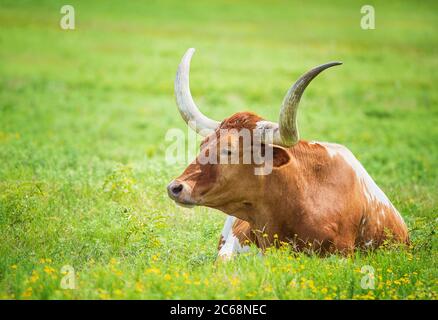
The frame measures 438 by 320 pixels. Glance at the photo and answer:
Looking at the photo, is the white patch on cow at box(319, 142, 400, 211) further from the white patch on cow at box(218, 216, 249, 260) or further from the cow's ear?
the white patch on cow at box(218, 216, 249, 260)

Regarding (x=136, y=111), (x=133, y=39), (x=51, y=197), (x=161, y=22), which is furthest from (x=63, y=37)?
(x=51, y=197)

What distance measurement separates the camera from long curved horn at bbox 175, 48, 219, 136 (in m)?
7.53

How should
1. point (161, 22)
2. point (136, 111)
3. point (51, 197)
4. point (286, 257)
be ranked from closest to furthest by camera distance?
point (286, 257), point (51, 197), point (136, 111), point (161, 22)

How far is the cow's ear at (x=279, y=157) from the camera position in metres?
7.08

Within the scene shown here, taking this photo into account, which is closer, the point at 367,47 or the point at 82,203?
the point at 82,203

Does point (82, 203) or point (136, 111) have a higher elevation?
point (136, 111)

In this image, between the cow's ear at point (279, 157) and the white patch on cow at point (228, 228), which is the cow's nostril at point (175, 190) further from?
the white patch on cow at point (228, 228)

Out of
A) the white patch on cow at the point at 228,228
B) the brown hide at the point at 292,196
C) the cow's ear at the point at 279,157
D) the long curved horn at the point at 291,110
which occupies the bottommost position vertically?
the white patch on cow at the point at 228,228

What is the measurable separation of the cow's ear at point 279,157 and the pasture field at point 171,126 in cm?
89

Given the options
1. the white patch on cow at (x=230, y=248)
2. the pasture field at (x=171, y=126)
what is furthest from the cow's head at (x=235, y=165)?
the pasture field at (x=171, y=126)

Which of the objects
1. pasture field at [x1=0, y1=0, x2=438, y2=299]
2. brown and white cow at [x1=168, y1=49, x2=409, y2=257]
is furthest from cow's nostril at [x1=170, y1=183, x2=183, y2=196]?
pasture field at [x1=0, y1=0, x2=438, y2=299]

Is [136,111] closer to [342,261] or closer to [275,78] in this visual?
[275,78]

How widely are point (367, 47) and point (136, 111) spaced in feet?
49.7

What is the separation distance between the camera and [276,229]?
726 cm
